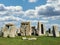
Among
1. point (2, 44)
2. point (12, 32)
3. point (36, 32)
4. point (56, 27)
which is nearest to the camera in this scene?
point (2, 44)

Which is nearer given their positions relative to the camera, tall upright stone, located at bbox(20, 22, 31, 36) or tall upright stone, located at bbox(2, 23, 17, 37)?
tall upright stone, located at bbox(2, 23, 17, 37)

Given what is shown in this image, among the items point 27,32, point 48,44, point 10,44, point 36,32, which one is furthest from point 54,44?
point 36,32

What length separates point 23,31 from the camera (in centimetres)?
4562

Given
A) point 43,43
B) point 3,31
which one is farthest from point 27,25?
point 43,43

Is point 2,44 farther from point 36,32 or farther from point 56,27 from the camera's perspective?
point 36,32

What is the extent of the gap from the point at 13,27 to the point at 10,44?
13562mm

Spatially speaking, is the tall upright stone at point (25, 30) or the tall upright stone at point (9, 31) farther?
the tall upright stone at point (25, 30)

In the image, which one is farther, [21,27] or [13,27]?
[21,27]

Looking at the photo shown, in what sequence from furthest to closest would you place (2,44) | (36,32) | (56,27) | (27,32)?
(36,32), (27,32), (56,27), (2,44)

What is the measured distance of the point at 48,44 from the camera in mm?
26188

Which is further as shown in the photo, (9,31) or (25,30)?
(25,30)

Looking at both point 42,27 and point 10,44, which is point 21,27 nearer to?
point 42,27

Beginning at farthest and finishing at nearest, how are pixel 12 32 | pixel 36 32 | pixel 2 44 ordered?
pixel 36 32, pixel 12 32, pixel 2 44

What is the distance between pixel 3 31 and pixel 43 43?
13.7m
